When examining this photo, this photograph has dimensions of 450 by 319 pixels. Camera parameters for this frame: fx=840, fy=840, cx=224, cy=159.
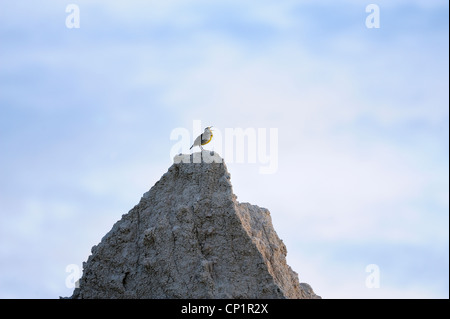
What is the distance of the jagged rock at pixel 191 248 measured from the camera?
20.1 meters

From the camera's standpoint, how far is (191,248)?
67.1ft

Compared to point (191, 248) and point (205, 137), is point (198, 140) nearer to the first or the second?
point (205, 137)

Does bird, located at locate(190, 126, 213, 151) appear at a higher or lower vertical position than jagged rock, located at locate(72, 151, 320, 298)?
higher

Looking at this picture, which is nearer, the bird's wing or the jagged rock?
the jagged rock

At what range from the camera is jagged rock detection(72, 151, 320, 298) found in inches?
790

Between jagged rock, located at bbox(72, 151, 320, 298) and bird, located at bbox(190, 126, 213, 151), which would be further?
bird, located at bbox(190, 126, 213, 151)

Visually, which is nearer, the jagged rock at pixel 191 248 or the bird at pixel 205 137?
the jagged rock at pixel 191 248

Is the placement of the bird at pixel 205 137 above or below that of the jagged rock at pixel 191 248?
above

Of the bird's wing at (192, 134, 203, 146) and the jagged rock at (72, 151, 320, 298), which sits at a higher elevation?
the bird's wing at (192, 134, 203, 146)

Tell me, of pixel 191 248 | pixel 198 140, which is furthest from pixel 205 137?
pixel 191 248
